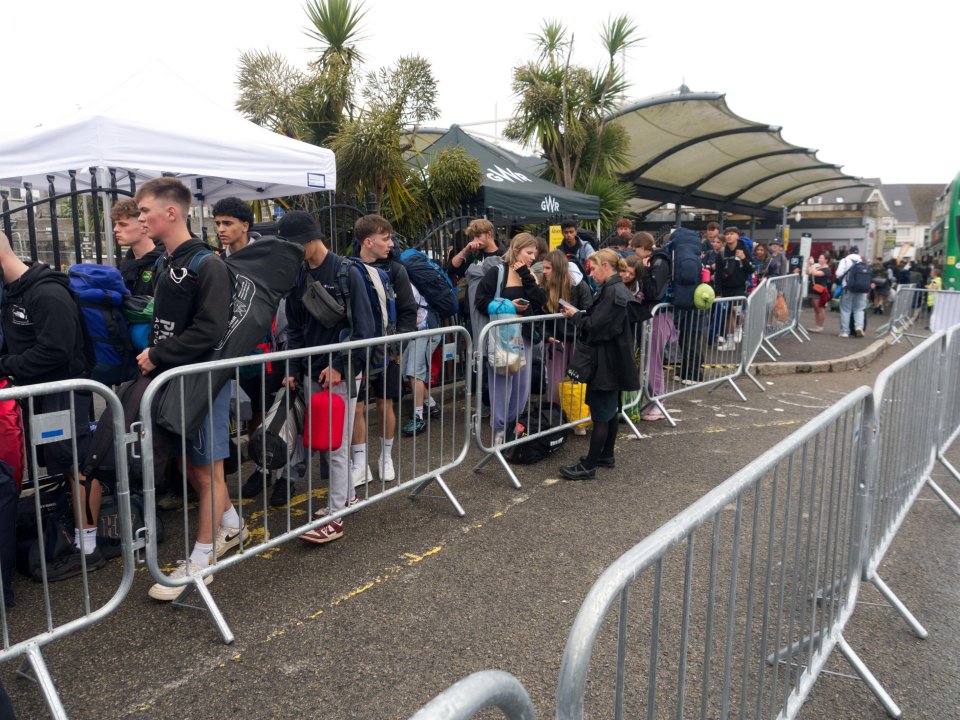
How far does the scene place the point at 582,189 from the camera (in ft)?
50.7

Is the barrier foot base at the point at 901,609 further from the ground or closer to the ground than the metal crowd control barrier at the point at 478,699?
closer to the ground

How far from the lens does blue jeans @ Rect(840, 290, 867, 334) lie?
15.1 meters

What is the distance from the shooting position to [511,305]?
597 centimetres

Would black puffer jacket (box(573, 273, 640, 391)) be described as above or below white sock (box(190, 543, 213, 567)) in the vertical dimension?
above

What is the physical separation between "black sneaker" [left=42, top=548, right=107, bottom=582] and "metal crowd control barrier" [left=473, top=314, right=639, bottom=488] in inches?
98.8

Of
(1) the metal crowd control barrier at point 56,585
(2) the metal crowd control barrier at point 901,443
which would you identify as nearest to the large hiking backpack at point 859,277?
(2) the metal crowd control barrier at point 901,443

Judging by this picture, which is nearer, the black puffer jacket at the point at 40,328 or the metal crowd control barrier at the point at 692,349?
the black puffer jacket at the point at 40,328

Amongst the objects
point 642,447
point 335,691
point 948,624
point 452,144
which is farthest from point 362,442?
point 452,144

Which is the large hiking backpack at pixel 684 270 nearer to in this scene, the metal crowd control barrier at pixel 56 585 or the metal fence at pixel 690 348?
the metal fence at pixel 690 348

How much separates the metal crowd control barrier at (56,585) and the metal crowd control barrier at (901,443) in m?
3.19

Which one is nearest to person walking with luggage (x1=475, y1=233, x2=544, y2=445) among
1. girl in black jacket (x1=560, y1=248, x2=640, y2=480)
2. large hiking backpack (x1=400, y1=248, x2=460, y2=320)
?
large hiking backpack (x1=400, y1=248, x2=460, y2=320)

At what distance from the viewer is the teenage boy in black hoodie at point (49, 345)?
3588 mm

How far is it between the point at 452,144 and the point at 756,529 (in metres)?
10.8

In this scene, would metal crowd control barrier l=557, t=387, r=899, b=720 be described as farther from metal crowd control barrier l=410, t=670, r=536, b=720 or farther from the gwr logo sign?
the gwr logo sign
